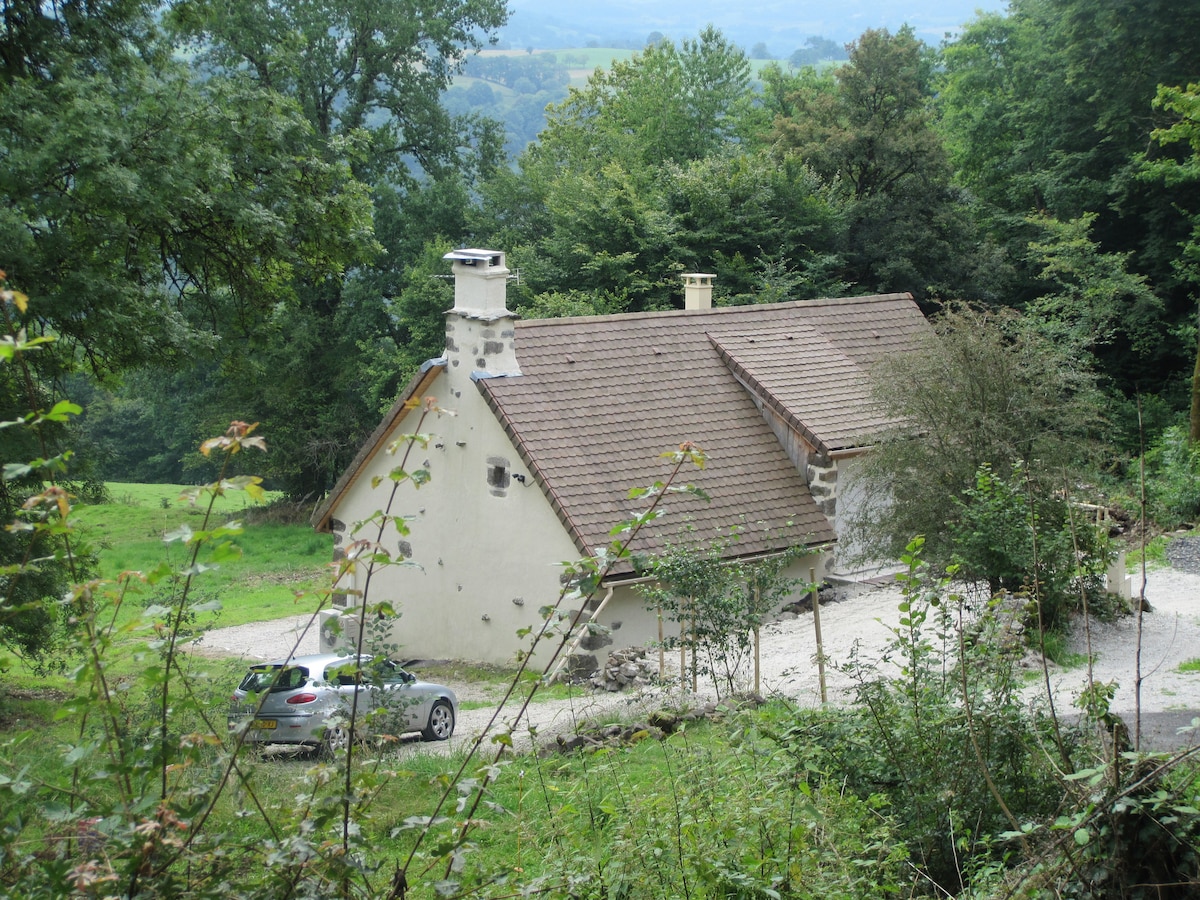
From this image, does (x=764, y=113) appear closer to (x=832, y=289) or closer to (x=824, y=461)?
(x=832, y=289)

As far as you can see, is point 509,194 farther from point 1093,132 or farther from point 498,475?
point 498,475

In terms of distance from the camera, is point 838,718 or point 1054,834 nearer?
point 1054,834

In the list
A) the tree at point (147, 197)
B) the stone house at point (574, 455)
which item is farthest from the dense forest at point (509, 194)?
the stone house at point (574, 455)

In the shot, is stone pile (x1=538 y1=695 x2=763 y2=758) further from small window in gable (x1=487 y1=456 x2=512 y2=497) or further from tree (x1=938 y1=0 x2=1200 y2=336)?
tree (x1=938 y1=0 x2=1200 y2=336)

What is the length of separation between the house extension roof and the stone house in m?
0.03

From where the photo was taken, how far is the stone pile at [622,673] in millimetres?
Result: 14805

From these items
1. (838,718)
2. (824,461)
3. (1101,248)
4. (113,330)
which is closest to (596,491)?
(824,461)

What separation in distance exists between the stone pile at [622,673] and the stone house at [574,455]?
597mm

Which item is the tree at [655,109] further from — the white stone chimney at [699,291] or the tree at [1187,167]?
the tree at [1187,167]

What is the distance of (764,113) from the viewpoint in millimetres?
42750

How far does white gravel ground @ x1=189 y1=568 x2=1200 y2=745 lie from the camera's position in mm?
11531

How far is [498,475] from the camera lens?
1767cm

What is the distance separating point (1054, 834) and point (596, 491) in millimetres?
12598

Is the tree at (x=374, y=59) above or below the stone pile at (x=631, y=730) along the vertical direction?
above
